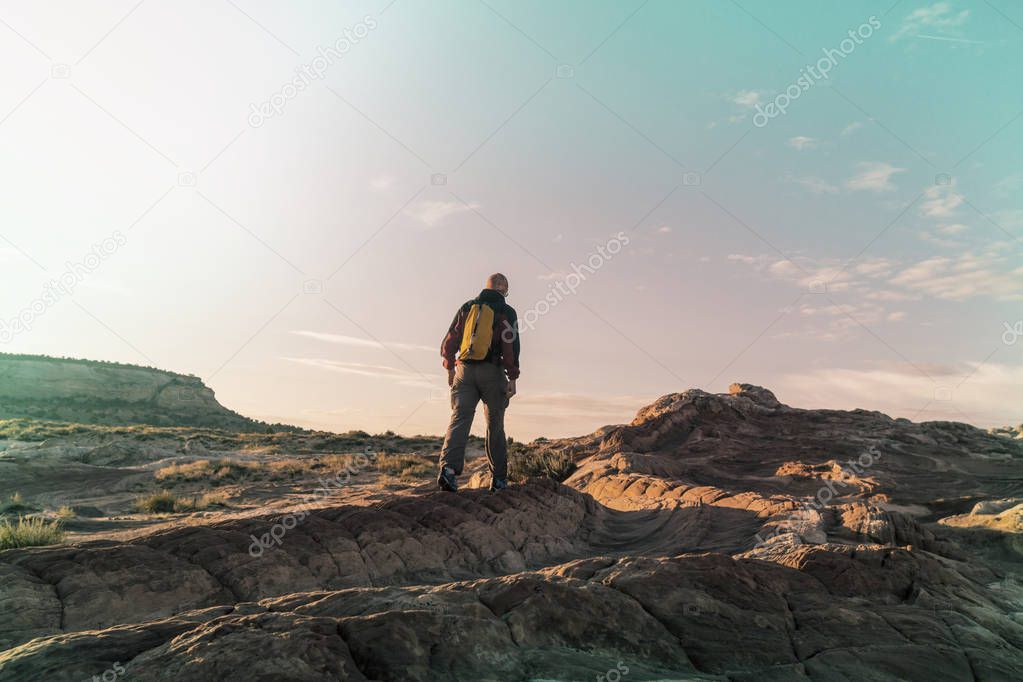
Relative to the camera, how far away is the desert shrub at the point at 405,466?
19.8 m

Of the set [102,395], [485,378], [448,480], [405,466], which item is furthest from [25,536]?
[102,395]

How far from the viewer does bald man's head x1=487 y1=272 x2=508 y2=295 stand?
337 inches

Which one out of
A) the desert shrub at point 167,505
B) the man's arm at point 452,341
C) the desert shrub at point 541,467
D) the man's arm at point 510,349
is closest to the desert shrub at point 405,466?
the desert shrub at point 541,467

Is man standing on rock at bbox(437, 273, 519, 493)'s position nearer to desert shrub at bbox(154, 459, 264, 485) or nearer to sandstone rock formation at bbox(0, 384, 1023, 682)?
sandstone rock formation at bbox(0, 384, 1023, 682)

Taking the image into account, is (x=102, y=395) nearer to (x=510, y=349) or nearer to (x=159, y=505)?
(x=159, y=505)

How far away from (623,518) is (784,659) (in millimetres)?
5409

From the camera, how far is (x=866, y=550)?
196 inches

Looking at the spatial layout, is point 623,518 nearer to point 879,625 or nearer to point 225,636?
point 879,625

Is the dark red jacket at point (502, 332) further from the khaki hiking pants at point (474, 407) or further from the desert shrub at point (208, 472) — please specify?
the desert shrub at point (208, 472)

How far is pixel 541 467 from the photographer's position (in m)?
14.5

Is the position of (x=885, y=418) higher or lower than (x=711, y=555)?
higher

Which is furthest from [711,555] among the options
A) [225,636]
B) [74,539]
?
[74,539]

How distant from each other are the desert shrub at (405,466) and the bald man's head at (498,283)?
12.1 m

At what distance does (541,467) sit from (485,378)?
686cm
